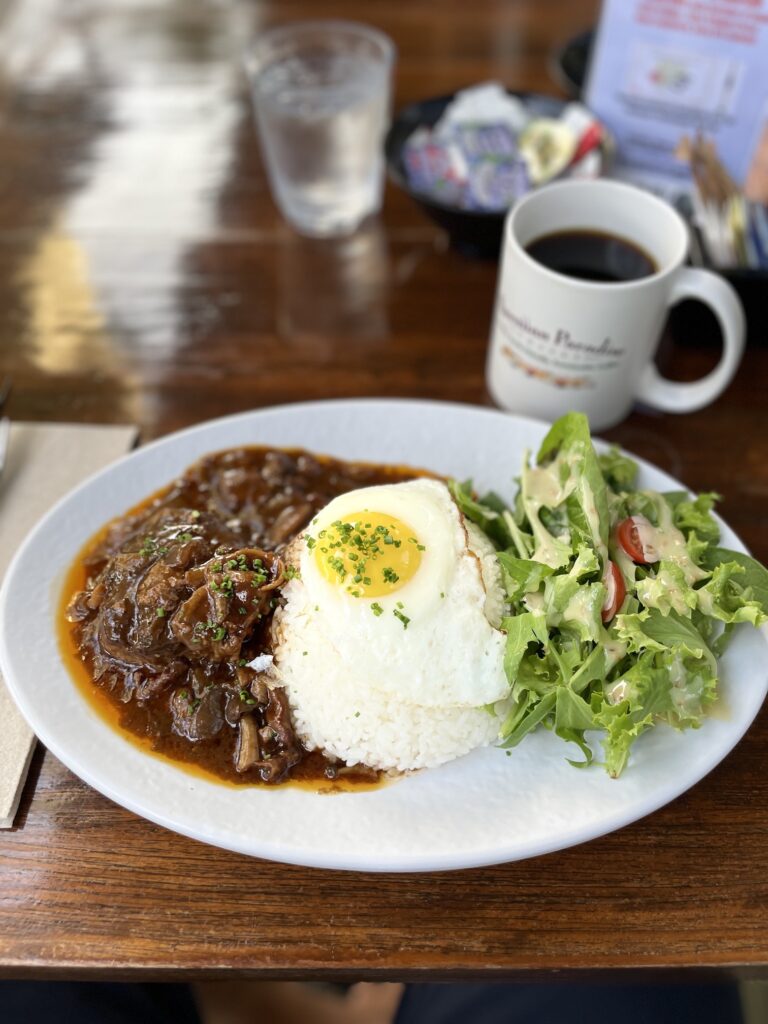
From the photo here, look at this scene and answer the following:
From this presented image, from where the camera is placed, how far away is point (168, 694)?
1.62 metres

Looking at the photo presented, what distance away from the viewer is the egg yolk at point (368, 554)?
59.8 inches

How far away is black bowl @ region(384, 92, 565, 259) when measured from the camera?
7.64 ft

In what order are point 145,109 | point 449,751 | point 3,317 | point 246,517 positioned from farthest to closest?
point 145,109
point 3,317
point 246,517
point 449,751

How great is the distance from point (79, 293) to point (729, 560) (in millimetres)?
1917

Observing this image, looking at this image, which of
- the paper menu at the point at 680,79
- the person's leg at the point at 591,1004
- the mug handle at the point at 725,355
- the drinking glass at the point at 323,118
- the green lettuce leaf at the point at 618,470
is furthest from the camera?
the drinking glass at the point at 323,118

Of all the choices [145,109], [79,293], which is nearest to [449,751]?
[79,293]

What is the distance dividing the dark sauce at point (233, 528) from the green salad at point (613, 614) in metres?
0.36

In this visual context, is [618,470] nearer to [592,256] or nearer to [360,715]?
[592,256]

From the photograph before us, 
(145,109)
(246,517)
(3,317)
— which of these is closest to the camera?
(246,517)

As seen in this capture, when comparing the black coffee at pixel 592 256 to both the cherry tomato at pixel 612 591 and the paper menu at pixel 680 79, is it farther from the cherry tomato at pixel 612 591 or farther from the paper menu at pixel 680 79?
the cherry tomato at pixel 612 591

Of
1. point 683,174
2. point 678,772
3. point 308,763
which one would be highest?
point 683,174

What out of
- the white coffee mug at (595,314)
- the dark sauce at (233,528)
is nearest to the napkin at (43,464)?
the dark sauce at (233,528)

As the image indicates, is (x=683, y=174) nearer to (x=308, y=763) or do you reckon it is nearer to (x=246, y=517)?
(x=246, y=517)

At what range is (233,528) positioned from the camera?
1847 millimetres
